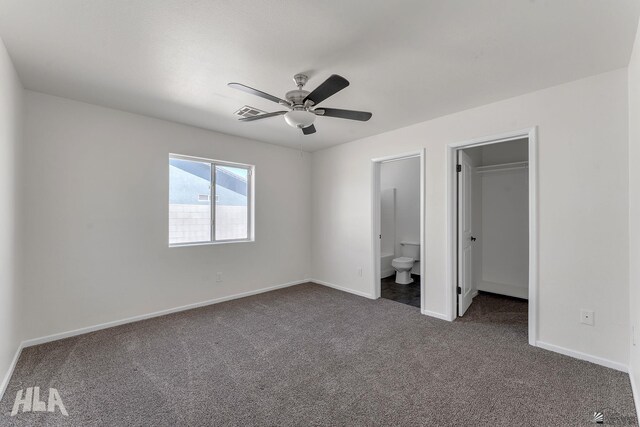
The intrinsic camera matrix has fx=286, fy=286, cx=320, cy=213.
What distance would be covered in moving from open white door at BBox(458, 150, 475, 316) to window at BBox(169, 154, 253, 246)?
3.00 metres

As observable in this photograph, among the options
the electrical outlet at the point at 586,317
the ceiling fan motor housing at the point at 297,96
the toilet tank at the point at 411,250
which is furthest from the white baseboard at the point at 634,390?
the toilet tank at the point at 411,250

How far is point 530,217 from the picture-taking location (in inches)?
108

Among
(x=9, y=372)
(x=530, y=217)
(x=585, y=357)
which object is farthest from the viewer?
(x=530, y=217)

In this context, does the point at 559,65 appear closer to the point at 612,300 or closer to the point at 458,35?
the point at 458,35

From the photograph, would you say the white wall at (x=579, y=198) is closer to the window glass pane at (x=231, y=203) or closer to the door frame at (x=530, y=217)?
the door frame at (x=530, y=217)

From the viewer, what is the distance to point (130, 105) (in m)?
3.10

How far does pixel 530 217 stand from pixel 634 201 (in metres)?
0.73

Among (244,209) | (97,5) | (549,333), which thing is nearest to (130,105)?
(97,5)

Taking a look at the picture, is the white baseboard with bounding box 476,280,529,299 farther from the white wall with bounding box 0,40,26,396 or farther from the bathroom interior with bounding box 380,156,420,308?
the white wall with bounding box 0,40,26,396

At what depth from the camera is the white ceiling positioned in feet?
5.49

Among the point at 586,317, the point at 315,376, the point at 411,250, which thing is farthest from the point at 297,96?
the point at 411,250

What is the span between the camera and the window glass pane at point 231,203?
4.23 meters

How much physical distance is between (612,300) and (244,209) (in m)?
4.29

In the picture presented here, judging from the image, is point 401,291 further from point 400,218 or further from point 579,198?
point 579,198
